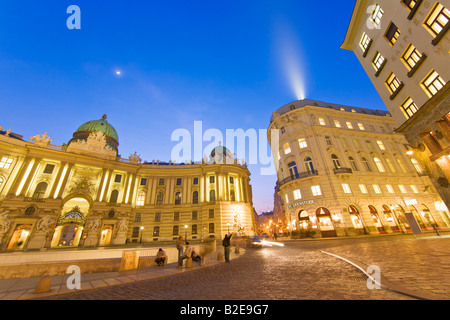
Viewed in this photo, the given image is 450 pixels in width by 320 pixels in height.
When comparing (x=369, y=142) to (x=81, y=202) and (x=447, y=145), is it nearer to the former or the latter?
(x=447, y=145)

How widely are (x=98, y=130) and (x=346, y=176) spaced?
53.9m

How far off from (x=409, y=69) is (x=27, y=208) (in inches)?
1972

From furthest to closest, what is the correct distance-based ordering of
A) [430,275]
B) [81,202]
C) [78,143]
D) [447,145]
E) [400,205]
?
1. [78,143]
2. [81,202]
3. [400,205]
4. [447,145]
5. [430,275]

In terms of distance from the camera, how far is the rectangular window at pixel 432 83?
11.4 metres

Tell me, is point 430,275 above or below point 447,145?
below

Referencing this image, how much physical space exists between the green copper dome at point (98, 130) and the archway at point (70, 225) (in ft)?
55.0

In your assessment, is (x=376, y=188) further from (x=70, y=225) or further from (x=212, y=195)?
(x=70, y=225)

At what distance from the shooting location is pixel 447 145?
11578mm

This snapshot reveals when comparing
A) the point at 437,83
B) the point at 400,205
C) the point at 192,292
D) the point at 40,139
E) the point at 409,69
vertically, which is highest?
the point at 40,139

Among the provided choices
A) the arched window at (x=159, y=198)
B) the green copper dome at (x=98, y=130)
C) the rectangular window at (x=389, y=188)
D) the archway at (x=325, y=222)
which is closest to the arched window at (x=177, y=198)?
the arched window at (x=159, y=198)

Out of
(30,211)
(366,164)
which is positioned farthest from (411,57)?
(30,211)

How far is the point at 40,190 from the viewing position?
1202 inches

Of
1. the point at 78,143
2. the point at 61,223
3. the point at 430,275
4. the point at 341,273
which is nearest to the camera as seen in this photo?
the point at 430,275

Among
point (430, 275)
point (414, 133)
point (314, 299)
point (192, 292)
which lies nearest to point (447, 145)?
point (414, 133)
